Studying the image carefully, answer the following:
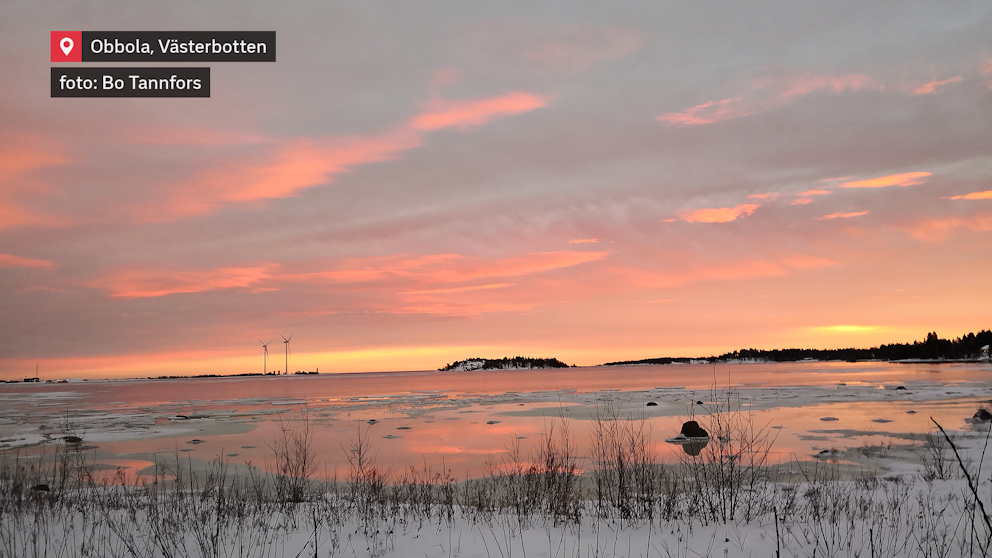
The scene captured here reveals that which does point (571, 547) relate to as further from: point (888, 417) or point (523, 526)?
point (888, 417)

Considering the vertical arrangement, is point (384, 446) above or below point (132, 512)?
below

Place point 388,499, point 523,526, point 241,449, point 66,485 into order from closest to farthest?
point 523,526 < point 388,499 < point 66,485 < point 241,449

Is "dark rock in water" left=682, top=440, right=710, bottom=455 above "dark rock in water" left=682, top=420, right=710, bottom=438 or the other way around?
the other way around

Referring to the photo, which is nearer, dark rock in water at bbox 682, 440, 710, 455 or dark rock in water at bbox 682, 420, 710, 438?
dark rock in water at bbox 682, 440, 710, 455

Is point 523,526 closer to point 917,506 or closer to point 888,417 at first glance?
point 917,506

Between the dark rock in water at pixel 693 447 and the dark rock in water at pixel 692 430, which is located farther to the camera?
the dark rock in water at pixel 692 430

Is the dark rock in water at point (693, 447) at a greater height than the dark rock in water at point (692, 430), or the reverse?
the dark rock in water at point (692, 430)

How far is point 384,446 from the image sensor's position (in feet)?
82.5

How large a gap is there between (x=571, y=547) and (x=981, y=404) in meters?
36.5

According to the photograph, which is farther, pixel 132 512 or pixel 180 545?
pixel 132 512

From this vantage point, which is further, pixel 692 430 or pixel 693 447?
pixel 692 430

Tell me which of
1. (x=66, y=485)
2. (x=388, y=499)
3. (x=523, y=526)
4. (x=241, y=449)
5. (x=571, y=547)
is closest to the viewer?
(x=571, y=547)

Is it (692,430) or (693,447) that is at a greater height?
(692,430)

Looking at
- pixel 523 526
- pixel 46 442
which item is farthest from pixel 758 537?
pixel 46 442
